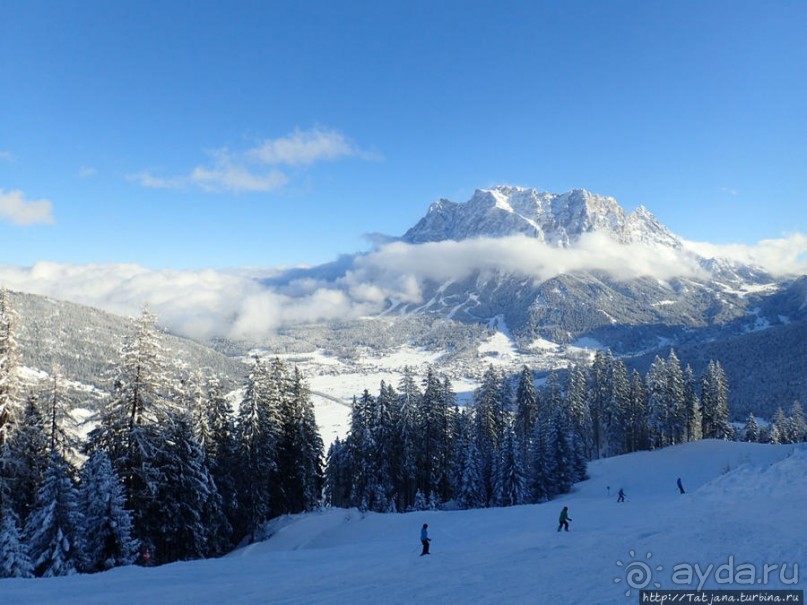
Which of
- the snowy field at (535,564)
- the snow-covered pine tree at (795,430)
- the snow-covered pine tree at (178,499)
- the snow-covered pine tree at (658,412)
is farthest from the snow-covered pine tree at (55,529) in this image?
the snow-covered pine tree at (795,430)

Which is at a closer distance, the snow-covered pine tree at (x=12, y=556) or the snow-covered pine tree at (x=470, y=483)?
the snow-covered pine tree at (x=12, y=556)

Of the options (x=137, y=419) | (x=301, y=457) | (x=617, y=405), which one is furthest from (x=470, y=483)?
(x=617, y=405)

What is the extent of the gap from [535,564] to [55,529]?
67.8ft

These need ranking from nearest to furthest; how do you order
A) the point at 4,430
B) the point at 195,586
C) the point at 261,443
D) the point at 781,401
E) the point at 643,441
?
the point at 195,586 < the point at 4,430 < the point at 261,443 < the point at 643,441 < the point at 781,401

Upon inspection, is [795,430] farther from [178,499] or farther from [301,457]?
[178,499]

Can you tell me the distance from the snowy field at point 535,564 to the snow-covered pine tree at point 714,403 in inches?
1903

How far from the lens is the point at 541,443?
5253 cm

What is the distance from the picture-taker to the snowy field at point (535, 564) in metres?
14.5

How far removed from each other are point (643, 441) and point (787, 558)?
6547 cm

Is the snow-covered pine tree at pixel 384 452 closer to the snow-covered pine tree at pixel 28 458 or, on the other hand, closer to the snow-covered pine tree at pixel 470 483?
the snow-covered pine tree at pixel 470 483

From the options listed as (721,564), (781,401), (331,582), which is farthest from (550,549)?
(781,401)

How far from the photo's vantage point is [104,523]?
72.7ft

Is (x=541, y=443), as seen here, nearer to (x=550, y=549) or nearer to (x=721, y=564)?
(x=550, y=549)

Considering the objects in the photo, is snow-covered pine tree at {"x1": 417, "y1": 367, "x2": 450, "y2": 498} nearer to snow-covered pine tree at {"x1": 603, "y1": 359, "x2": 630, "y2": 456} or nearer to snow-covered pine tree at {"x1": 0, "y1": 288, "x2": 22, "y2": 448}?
snow-covered pine tree at {"x1": 603, "y1": 359, "x2": 630, "y2": 456}
